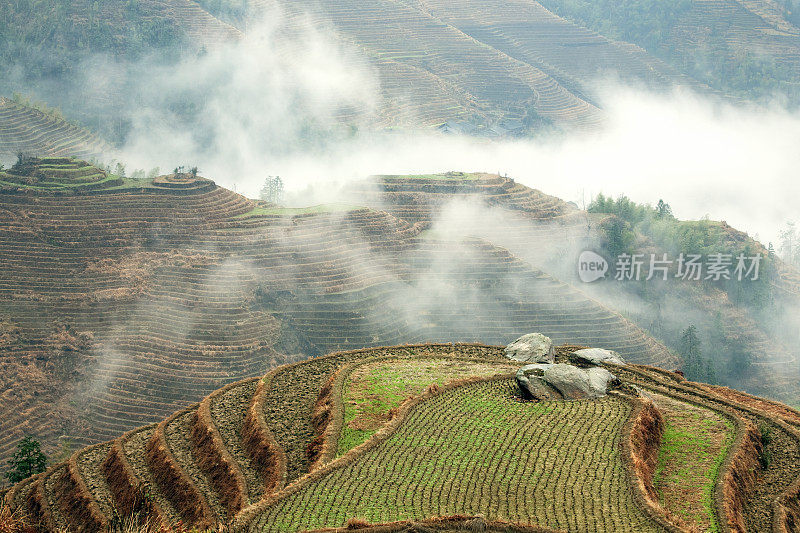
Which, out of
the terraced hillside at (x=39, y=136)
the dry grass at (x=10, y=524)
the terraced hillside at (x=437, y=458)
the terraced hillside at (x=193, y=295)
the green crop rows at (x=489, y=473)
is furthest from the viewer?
the terraced hillside at (x=39, y=136)

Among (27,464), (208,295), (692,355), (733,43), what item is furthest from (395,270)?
(733,43)

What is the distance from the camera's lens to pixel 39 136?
104 m

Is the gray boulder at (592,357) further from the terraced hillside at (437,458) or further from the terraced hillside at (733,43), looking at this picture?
the terraced hillside at (733,43)

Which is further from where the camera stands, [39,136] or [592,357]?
[39,136]

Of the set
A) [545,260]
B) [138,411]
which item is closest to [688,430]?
[138,411]

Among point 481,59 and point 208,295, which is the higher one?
point 481,59

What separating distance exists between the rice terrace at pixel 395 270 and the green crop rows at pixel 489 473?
0.10 m

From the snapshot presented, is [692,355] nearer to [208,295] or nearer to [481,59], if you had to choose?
[208,295]

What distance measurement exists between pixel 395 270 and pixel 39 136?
49.5 metres

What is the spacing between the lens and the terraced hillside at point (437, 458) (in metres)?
21.2

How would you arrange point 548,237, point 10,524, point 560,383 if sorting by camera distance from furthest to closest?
1. point 548,237
2. point 560,383
3. point 10,524

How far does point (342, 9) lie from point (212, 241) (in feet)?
302

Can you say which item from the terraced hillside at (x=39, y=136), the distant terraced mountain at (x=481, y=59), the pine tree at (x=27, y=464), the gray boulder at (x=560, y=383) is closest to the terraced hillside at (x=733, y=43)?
the distant terraced mountain at (x=481, y=59)

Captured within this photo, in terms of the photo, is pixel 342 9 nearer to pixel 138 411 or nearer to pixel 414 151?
pixel 414 151
